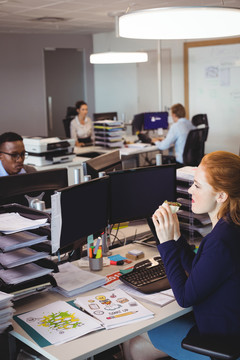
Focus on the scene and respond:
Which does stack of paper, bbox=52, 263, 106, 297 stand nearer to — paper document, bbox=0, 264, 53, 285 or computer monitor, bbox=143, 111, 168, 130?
paper document, bbox=0, 264, 53, 285

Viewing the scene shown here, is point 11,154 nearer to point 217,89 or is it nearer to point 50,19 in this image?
point 50,19

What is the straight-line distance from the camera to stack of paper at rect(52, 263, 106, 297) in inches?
88.4

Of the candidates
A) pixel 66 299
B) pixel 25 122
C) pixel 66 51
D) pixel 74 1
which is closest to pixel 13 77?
pixel 25 122

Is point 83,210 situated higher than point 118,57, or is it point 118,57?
point 118,57

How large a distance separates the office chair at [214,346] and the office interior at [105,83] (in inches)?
257

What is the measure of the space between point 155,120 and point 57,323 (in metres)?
5.73

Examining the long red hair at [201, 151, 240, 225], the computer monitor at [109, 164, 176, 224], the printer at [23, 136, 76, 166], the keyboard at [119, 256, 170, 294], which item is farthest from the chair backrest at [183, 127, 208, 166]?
the long red hair at [201, 151, 240, 225]

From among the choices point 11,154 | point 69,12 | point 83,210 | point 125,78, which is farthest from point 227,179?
point 125,78

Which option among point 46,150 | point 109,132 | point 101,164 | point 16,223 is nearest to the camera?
point 16,223

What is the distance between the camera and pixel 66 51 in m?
9.83

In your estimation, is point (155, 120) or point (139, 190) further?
point (155, 120)

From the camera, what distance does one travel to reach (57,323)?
1.95 m

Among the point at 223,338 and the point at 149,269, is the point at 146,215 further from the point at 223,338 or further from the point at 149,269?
the point at 223,338

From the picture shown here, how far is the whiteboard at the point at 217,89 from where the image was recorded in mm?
7857
